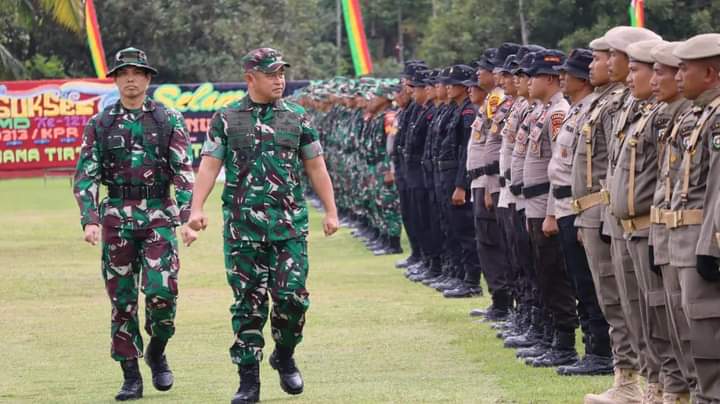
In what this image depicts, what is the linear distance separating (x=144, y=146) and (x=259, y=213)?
1.09 meters

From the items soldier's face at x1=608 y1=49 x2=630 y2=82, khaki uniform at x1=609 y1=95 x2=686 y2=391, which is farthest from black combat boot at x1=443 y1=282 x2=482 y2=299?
khaki uniform at x1=609 y1=95 x2=686 y2=391

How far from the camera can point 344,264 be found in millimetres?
20844

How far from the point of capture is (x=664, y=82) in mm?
8008

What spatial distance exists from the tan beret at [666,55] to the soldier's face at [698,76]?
10.0 inches

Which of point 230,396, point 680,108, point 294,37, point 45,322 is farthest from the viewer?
point 294,37

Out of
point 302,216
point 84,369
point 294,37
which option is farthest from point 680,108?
point 294,37

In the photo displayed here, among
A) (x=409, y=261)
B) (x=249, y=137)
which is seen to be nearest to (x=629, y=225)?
(x=249, y=137)

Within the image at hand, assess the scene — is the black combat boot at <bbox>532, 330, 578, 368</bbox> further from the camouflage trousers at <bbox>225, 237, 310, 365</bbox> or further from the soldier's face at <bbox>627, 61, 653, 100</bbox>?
the soldier's face at <bbox>627, 61, 653, 100</bbox>

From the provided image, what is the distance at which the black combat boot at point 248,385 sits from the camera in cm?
978

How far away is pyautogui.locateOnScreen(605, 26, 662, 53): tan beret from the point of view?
9.16 m

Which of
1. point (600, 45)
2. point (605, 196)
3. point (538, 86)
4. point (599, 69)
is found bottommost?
point (605, 196)

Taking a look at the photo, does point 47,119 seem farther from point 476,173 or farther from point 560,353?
point 560,353

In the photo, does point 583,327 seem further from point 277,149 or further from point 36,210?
point 36,210

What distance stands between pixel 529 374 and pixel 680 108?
317cm
